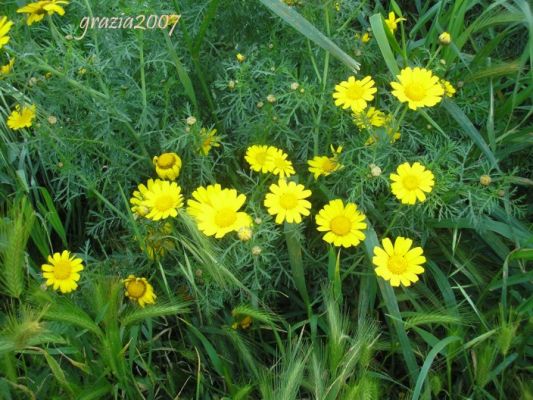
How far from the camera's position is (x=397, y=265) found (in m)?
1.44

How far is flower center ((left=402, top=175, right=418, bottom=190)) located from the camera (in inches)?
57.2

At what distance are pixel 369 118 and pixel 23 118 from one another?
83 cm

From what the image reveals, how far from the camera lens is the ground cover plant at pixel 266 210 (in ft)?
4.60

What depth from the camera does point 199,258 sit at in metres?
1.35

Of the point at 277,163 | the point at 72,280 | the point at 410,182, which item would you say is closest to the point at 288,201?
the point at 277,163

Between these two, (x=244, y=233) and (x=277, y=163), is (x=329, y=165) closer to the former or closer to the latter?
(x=277, y=163)

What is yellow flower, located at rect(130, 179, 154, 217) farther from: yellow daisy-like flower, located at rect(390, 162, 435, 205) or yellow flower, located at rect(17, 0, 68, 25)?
yellow daisy-like flower, located at rect(390, 162, 435, 205)

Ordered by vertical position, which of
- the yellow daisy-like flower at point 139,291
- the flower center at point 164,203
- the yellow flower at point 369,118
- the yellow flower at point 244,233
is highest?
the yellow flower at point 369,118

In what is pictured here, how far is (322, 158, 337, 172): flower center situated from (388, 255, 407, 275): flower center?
10.1 inches

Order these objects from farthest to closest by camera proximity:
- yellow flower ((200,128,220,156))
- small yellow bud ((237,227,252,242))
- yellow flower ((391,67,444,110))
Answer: yellow flower ((200,128,220,156)) → yellow flower ((391,67,444,110)) → small yellow bud ((237,227,252,242))

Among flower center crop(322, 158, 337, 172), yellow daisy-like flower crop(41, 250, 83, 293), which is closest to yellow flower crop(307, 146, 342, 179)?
flower center crop(322, 158, 337, 172)

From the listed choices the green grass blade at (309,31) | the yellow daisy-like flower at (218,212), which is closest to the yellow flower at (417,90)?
the green grass blade at (309,31)

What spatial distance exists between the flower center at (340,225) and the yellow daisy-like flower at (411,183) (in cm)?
12

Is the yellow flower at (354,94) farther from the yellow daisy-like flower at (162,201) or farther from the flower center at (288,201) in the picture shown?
the yellow daisy-like flower at (162,201)
